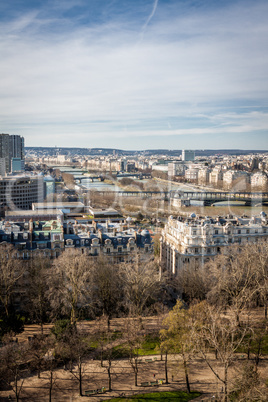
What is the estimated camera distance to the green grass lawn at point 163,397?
14.6 m

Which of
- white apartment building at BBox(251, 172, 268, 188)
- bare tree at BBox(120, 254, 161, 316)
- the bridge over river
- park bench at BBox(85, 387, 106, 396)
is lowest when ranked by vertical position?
park bench at BBox(85, 387, 106, 396)

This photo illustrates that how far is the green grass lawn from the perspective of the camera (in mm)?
14605

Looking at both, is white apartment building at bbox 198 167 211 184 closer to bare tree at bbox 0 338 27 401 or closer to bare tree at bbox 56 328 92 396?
bare tree at bbox 56 328 92 396

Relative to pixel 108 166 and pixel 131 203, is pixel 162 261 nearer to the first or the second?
pixel 131 203

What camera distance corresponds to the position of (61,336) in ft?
53.6

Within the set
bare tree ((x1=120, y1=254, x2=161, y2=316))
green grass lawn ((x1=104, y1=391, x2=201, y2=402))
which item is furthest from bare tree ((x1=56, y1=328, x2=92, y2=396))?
bare tree ((x1=120, y1=254, x2=161, y2=316))

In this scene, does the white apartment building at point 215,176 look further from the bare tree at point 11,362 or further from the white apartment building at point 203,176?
the bare tree at point 11,362

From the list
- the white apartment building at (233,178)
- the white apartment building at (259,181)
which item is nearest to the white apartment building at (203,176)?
the white apartment building at (233,178)

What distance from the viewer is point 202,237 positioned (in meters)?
26.3

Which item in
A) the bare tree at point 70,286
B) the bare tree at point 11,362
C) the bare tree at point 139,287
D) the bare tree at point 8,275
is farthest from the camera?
the bare tree at point 139,287

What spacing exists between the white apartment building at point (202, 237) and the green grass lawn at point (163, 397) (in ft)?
37.7

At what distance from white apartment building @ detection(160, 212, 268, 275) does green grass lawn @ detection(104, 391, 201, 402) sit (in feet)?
37.7

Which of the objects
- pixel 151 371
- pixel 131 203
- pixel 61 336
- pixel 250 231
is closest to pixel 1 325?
pixel 61 336

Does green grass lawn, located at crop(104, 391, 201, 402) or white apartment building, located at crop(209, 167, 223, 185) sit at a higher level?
white apartment building, located at crop(209, 167, 223, 185)
